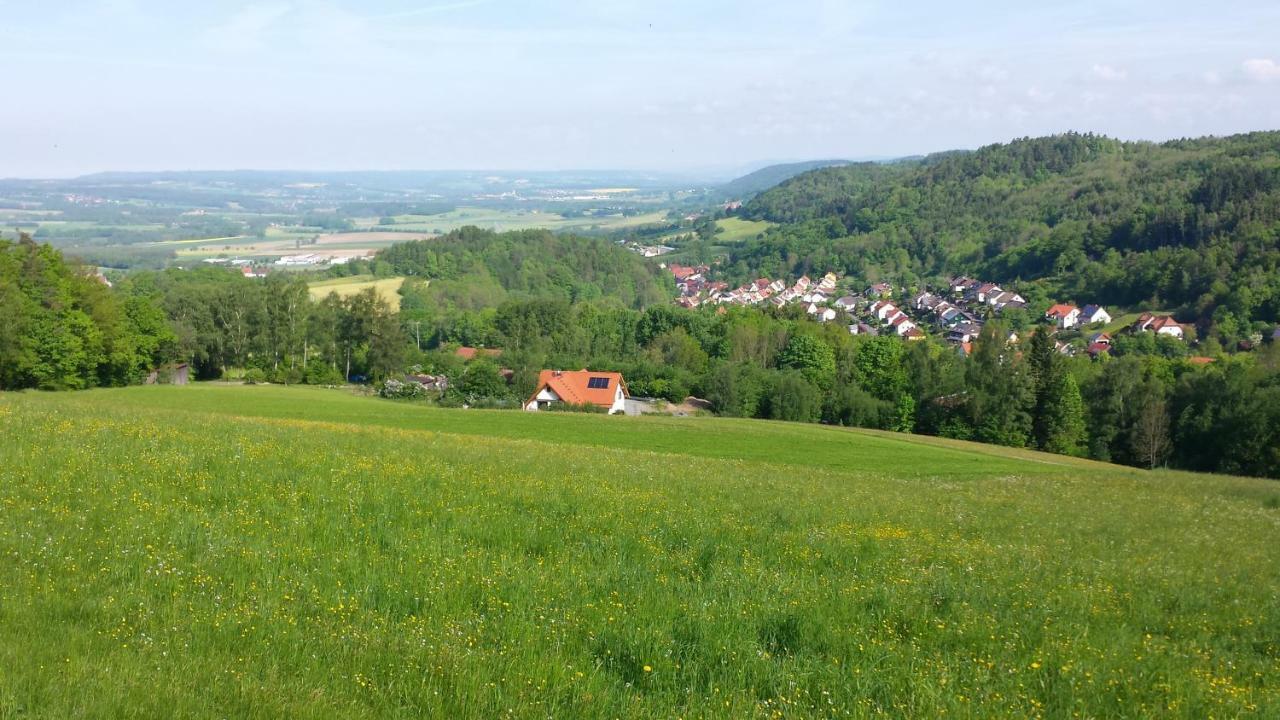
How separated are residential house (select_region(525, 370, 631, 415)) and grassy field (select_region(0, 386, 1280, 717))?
52.0 meters

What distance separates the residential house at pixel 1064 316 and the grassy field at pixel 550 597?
13152 centimetres

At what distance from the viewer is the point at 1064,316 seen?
137250 millimetres

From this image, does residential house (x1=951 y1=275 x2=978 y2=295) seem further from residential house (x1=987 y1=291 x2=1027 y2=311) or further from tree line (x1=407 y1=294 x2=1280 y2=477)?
tree line (x1=407 y1=294 x2=1280 y2=477)

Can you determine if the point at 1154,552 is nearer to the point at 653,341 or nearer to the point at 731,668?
the point at 731,668

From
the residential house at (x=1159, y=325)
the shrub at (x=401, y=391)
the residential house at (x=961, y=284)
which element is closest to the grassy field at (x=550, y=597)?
the shrub at (x=401, y=391)

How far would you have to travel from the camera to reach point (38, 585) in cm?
779

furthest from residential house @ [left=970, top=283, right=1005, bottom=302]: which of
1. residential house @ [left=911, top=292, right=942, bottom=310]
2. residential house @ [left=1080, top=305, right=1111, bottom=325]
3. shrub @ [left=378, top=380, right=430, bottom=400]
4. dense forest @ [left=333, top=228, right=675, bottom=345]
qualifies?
shrub @ [left=378, top=380, right=430, bottom=400]

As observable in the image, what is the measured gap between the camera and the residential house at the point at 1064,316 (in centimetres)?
13600

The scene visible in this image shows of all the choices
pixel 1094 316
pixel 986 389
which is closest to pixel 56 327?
pixel 986 389

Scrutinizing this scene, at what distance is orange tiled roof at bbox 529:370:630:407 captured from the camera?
69625mm

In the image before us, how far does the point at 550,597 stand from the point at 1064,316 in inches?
5811

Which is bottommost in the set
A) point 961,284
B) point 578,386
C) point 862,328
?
point 862,328

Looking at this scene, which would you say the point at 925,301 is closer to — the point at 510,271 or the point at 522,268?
the point at 522,268

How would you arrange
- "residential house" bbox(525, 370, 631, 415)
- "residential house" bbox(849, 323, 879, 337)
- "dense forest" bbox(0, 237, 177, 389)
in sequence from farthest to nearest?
"residential house" bbox(849, 323, 879, 337) < "residential house" bbox(525, 370, 631, 415) < "dense forest" bbox(0, 237, 177, 389)
